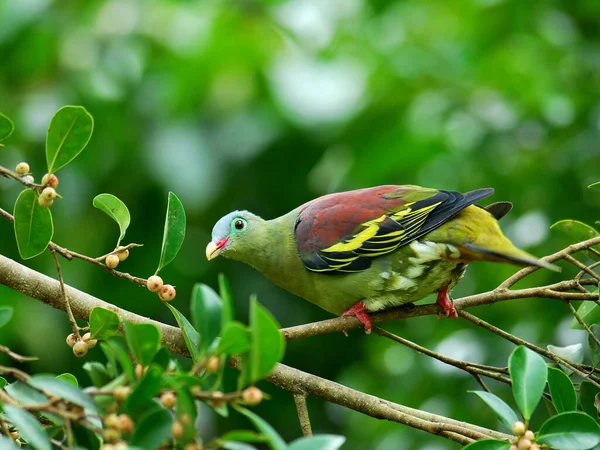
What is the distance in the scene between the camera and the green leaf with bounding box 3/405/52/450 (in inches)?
62.0

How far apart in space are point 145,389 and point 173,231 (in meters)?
0.81

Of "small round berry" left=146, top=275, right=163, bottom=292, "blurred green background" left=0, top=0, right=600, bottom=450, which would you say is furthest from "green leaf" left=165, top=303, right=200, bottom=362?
"blurred green background" left=0, top=0, right=600, bottom=450

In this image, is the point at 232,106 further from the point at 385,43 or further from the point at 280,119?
the point at 385,43

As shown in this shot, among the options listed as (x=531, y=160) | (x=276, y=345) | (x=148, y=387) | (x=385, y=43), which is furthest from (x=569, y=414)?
(x=385, y=43)

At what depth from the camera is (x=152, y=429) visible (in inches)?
66.5

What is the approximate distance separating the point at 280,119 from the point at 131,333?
3.99 meters

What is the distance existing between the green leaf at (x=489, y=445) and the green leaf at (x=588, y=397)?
0.62 m

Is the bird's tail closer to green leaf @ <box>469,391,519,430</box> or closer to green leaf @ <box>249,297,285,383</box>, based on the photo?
green leaf @ <box>469,391,519,430</box>

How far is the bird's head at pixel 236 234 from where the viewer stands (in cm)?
374

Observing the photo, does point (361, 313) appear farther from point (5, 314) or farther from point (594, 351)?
point (5, 314)

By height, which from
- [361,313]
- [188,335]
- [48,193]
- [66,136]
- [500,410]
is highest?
[66,136]

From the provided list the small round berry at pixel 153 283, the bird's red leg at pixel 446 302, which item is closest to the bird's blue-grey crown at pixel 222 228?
the bird's red leg at pixel 446 302

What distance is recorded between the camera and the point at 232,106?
5766mm

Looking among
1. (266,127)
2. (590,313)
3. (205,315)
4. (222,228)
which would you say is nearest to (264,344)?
(205,315)
